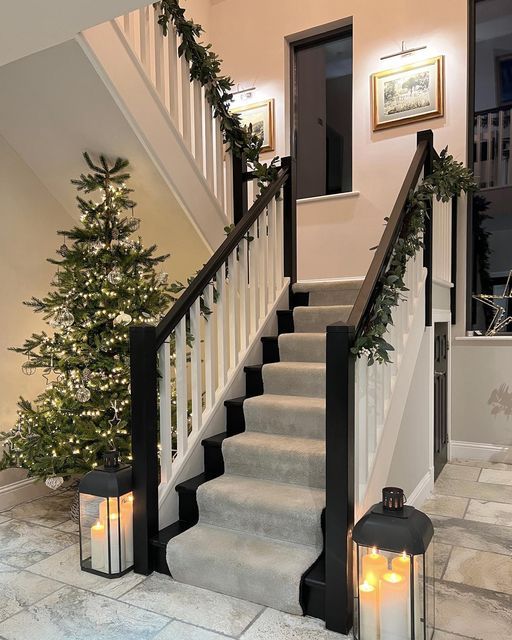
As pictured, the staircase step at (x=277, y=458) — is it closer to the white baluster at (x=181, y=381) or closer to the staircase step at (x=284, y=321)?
the white baluster at (x=181, y=381)

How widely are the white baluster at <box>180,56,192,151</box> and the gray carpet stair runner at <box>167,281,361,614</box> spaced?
5.04ft

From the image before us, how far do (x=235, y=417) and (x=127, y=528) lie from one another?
2.77 feet

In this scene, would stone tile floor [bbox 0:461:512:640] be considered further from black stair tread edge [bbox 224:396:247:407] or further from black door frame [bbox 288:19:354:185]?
black door frame [bbox 288:19:354:185]

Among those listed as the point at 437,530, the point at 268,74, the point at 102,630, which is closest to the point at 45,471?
the point at 102,630

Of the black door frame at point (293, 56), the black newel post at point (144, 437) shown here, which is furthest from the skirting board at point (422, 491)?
the black door frame at point (293, 56)

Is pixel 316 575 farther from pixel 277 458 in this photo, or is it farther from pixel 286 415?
pixel 286 415

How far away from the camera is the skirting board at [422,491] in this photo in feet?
10.7

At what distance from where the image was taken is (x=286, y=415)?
2.85 m

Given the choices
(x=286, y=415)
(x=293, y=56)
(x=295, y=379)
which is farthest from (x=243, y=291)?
(x=293, y=56)

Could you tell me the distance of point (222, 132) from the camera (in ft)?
12.1

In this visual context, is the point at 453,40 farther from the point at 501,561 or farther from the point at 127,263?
the point at 501,561

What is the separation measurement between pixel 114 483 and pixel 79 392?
792 mm

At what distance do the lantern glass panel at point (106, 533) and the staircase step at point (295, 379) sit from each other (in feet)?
3.49

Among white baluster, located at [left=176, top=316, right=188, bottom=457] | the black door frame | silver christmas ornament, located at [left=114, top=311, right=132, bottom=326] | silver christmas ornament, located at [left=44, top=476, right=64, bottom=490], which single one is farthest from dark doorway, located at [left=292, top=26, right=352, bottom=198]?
silver christmas ornament, located at [left=44, top=476, right=64, bottom=490]
